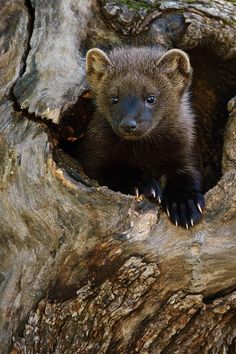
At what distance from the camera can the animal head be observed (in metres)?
4.01

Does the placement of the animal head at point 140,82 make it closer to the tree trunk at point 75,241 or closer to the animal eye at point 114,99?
the animal eye at point 114,99

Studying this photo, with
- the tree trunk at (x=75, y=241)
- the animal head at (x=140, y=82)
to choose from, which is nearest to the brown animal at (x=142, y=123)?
the animal head at (x=140, y=82)

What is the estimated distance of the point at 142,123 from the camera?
3.90 meters

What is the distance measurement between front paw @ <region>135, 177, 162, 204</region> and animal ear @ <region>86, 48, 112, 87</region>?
0.81 m

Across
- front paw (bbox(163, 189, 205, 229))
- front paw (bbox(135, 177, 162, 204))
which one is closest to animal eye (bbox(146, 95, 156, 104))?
front paw (bbox(135, 177, 162, 204))

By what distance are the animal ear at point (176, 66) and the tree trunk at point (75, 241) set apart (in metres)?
0.47

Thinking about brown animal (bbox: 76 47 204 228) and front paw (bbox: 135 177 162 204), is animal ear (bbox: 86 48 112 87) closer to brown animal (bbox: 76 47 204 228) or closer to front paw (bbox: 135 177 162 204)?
brown animal (bbox: 76 47 204 228)

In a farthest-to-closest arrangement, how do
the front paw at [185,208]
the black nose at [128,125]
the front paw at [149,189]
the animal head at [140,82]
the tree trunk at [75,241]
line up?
the animal head at [140,82] → the black nose at [128,125] → the front paw at [149,189] → the front paw at [185,208] → the tree trunk at [75,241]

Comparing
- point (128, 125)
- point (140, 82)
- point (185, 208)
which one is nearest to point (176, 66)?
point (140, 82)

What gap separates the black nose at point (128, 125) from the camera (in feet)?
12.4

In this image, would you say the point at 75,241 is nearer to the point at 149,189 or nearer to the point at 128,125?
the point at 149,189

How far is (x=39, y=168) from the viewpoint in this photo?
3.49 m

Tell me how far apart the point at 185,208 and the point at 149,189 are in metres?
0.30

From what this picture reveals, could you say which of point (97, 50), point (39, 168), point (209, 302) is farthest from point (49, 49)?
point (209, 302)
